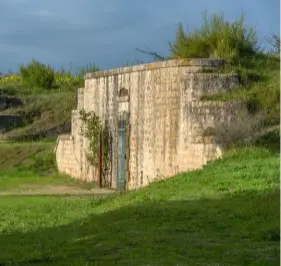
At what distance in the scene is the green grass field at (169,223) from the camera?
10.4 metres

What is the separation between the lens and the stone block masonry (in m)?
20.7

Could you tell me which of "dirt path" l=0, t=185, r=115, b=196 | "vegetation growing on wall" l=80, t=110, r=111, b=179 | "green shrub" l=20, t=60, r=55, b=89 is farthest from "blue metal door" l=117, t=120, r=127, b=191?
"green shrub" l=20, t=60, r=55, b=89

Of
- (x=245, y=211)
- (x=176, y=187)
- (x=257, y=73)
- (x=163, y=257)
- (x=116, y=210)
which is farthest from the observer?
(x=257, y=73)

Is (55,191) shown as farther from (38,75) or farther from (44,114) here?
(38,75)

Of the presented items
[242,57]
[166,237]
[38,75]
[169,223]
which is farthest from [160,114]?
[38,75]

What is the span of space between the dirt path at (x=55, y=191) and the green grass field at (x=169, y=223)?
2.86 m

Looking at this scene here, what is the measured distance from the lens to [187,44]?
24438mm

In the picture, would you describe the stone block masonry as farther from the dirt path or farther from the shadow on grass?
the shadow on grass

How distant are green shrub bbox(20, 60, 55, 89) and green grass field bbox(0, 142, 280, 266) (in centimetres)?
2476

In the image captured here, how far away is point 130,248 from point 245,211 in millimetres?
3032

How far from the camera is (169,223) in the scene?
13.1 meters

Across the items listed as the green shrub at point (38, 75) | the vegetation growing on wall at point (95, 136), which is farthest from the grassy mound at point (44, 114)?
the vegetation growing on wall at point (95, 136)

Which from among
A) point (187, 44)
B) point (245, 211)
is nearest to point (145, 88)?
point (187, 44)

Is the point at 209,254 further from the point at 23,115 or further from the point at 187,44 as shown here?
the point at 23,115
